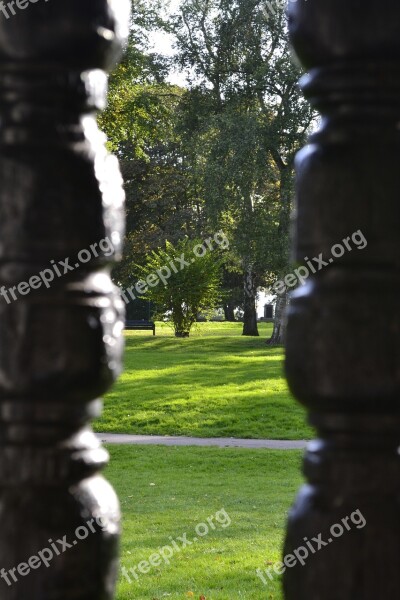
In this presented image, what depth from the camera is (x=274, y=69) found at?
30.5 meters

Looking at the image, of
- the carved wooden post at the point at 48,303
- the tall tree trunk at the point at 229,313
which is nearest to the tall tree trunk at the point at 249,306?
the tall tree trunk at the point at 229,313

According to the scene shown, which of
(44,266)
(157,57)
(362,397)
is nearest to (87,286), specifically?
(44,266)

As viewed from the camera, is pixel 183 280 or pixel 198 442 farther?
pixel 183 280

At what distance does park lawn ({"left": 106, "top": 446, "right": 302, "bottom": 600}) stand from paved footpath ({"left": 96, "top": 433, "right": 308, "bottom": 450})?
57cm

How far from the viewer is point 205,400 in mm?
18859

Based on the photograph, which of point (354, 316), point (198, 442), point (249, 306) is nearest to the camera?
point (354, 316)

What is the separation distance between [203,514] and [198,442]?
19.0 feet

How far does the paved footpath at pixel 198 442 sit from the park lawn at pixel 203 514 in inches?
22.3

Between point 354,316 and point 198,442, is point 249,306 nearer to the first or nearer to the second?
point 198,442

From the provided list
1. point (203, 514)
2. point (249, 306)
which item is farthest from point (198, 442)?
point (249, 306)

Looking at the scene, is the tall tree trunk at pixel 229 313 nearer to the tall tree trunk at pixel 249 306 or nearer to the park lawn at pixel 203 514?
the tall tree trunk at pixel 249 306

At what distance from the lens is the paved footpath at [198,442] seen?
50.3 feet

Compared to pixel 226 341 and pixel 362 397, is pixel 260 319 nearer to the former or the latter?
pixel 226 341

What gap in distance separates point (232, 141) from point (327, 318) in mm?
29188
